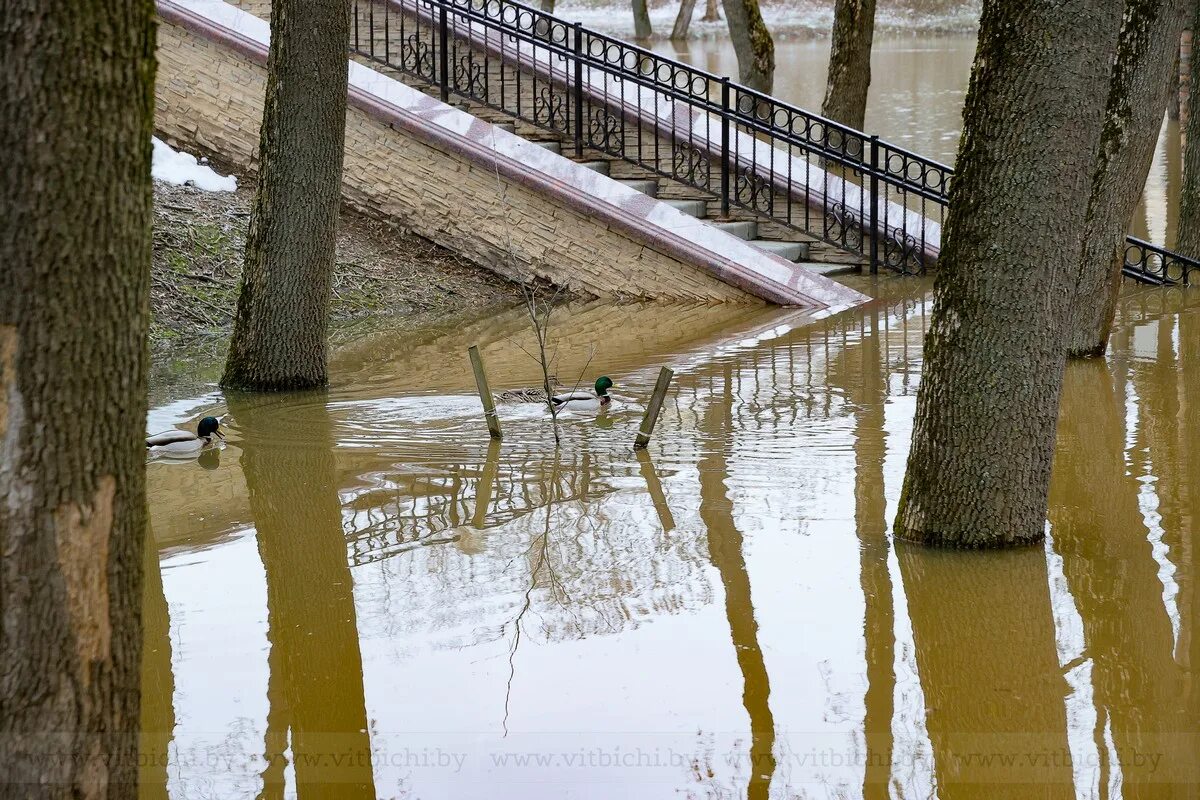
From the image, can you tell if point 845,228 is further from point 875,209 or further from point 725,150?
point 725,150

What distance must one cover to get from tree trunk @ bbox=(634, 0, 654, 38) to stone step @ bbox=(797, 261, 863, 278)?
3023 centimetres

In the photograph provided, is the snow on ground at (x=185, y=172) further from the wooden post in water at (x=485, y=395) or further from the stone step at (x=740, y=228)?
the wooden post in water at (x=485, y=395)

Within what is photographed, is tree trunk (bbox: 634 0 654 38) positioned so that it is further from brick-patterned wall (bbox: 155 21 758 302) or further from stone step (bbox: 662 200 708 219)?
brick-patterned wall (bbox: 155 21 758 302)

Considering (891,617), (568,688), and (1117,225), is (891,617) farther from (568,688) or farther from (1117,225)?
(1117,225)

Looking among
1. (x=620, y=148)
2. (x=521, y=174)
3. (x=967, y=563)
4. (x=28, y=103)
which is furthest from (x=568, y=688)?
(x=620, y=148)

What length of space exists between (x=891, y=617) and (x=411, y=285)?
30.3 ft

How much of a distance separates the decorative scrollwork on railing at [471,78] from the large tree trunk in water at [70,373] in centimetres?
1219

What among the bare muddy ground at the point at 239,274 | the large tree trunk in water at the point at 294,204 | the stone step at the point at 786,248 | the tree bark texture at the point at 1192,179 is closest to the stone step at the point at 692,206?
the stone step at the point at 786,248

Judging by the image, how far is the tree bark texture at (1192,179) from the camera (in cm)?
1365

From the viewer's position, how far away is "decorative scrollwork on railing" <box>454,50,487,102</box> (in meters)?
15.1

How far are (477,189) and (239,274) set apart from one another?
262cm

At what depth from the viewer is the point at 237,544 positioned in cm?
675

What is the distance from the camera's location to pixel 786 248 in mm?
14594

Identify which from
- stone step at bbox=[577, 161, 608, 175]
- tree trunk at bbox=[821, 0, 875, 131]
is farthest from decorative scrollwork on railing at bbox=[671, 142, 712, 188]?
tree trunk at bbox=[821, 0, 875, 131]
